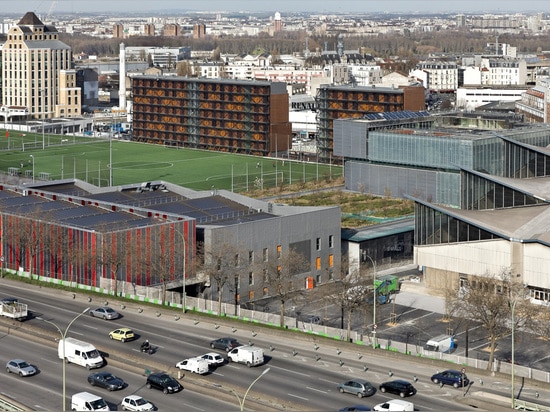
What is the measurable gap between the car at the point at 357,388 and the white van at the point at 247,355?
4367 mm

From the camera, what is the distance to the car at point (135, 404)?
39.8m

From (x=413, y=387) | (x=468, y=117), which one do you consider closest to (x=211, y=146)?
(x=468, y=117)

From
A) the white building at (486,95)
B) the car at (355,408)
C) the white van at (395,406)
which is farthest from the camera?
the white building at (486,95)

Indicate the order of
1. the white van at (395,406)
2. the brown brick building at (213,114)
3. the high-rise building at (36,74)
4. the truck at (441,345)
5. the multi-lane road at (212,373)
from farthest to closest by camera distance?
1. the high-rise building at (36,74)
2. the brown brick building at (213,114)
3. the truck at (441,345)
4. the multi-lane road at (212,373)
5. the white van at (395,406)

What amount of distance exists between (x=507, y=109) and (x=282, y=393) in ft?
366

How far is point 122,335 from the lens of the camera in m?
49.2

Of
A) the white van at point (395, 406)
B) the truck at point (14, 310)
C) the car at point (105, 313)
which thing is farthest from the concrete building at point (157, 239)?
the white van at point (395, 406)

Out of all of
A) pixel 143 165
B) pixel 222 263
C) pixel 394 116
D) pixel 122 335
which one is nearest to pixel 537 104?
pixel 394 116

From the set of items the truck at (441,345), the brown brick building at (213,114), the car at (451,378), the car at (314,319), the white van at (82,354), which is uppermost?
the brown brick building at (213,114)

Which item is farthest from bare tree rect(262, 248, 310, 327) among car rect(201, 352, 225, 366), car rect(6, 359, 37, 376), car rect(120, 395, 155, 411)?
car rect(120, 395, 155, 411)

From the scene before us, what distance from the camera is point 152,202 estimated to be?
236ft

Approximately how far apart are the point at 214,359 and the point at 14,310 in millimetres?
11776

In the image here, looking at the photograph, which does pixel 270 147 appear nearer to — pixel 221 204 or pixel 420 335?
pixel 221 204

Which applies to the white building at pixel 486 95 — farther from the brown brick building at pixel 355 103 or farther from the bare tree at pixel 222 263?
the bare tree at pixel 222 263
